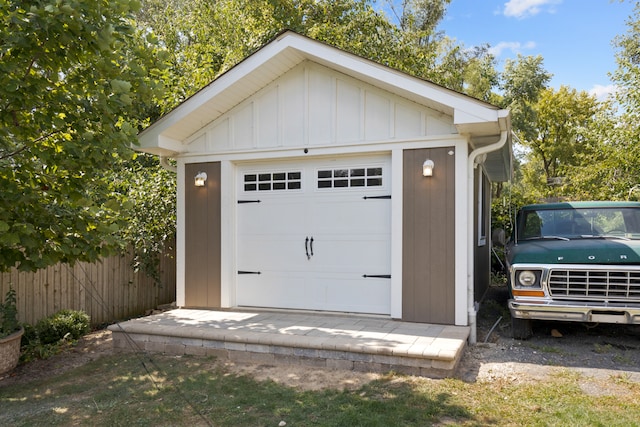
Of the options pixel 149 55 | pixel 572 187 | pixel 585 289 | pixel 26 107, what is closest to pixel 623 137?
pixel 572 187

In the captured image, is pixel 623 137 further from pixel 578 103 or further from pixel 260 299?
pixel 578 103

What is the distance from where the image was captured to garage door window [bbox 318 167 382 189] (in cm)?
620

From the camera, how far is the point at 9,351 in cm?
524

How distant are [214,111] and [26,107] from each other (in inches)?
116

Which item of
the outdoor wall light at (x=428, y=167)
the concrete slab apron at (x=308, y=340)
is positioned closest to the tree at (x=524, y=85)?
the outdoor wall light at (x=428, y=167)

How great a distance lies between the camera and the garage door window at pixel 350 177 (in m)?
6.20

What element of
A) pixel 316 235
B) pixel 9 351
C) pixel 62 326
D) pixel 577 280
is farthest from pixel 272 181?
pixel 577 280

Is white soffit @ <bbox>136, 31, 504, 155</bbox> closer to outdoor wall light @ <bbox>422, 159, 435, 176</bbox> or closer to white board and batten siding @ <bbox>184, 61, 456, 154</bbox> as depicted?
white board and batten siding @ <bbox>184, 61, 456, 154</bbox>

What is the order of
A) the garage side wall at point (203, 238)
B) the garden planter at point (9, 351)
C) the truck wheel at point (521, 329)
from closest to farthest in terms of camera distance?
the garden planter at point (9, 351), the truck wheel at point (521, 329), the garage side wall at point (203, 238)

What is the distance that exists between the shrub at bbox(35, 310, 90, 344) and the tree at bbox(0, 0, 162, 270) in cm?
232

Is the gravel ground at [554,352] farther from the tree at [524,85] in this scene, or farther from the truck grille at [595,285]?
the tree at [524,85]

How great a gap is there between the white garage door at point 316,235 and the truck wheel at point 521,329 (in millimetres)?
1616

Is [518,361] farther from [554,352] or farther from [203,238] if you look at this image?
[203,238]

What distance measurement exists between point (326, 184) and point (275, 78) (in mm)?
1740
